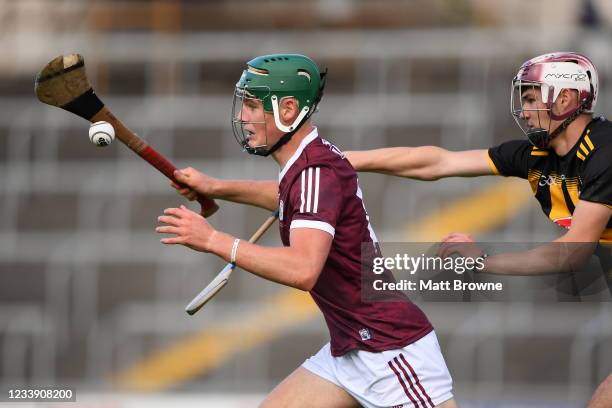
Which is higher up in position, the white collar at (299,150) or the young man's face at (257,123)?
the young man's face at (257,123)

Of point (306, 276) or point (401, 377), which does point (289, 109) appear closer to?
point (306, 276)

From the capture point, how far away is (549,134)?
14.8 feet

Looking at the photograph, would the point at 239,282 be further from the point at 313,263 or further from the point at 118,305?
the point at 313,263

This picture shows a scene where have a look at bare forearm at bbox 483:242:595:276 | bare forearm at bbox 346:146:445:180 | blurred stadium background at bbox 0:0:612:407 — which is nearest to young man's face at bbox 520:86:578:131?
bare forearm at bbox 483:242:595:276

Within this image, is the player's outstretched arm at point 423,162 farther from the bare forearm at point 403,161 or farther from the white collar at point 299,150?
the white collar at point 299,150

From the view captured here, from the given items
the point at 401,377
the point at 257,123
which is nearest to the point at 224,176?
the point at 257,123

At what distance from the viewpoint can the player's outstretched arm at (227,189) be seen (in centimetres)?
484

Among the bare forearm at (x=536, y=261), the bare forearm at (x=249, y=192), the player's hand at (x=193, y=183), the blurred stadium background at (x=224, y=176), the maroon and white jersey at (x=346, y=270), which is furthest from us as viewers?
the blurred stadium background at (x=224, y=176)

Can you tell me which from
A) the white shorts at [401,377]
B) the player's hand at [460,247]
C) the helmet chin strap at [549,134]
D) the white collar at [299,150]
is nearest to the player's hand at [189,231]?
the white collar at [299,150]

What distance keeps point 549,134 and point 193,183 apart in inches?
57.6

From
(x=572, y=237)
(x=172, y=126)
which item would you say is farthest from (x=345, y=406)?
(x=172, y=126)

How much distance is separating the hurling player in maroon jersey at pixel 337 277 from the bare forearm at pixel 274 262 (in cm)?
15

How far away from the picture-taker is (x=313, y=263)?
395 centimetres

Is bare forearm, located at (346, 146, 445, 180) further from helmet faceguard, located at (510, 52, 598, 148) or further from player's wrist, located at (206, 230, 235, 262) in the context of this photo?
player's wrist, located at (206, 230, 235, 262)
